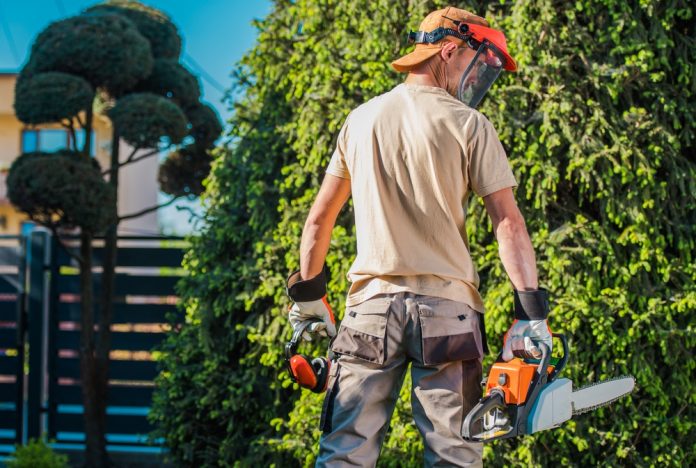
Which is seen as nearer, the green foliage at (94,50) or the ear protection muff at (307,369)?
the ear protection muff at (307,369)

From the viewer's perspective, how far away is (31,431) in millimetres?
6914

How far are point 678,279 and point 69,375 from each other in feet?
16.0

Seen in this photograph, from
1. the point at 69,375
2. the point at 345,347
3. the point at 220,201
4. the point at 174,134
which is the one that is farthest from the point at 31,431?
the point at 345,347

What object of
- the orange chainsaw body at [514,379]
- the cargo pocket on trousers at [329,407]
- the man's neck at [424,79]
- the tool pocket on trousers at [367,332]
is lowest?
the cargo pocket on trousers at [329,407]

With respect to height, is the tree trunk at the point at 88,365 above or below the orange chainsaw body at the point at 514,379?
below

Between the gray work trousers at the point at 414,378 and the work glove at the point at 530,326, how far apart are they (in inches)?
5.2

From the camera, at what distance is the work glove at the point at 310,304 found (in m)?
3.06

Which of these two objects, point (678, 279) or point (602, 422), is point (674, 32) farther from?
point (602, 422)

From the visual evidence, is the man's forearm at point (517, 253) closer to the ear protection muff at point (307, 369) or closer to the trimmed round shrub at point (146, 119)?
the ear protection muff at point (307, 369)

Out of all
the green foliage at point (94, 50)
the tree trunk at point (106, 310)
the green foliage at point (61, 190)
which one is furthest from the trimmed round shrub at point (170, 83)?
the green foliage at point (61, 190)

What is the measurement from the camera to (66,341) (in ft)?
22.7

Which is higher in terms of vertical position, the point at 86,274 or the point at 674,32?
the point at 674,32

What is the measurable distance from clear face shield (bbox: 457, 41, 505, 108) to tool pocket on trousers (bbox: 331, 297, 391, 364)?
76 centimetres

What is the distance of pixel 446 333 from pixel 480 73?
90 cm
